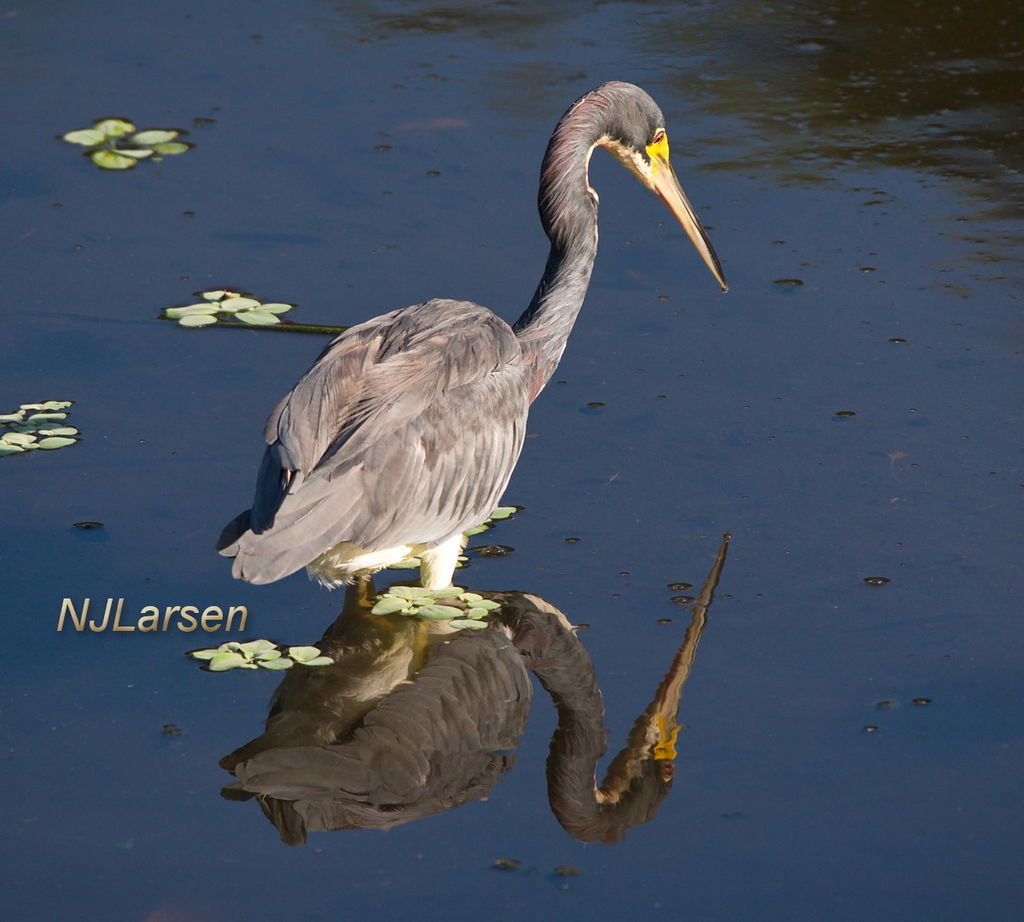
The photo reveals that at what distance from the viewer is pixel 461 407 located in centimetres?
508

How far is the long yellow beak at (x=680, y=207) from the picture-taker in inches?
244

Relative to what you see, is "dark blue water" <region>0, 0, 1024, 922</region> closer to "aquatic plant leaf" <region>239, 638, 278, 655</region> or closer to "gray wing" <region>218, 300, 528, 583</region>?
"aquatic plant leaf" <region>239, 638, 278, 655</region>

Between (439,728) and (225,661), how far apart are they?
2.30 feet

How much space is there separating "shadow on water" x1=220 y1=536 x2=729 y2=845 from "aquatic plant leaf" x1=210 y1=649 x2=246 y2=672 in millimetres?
163

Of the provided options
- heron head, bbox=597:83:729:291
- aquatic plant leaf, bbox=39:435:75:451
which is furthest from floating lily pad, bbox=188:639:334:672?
heron head, bbox=597:83:729:291

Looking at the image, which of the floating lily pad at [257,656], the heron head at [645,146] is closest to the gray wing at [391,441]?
the floating lily pad at [257,656]

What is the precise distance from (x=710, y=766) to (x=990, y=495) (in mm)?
1829

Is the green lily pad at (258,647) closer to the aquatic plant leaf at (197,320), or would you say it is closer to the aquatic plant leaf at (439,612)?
the aquatic plant leaf at (439,612)

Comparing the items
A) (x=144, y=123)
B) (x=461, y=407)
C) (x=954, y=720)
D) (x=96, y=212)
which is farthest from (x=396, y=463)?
(x=144, y=123)

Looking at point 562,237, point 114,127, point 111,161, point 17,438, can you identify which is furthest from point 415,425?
point 114,127

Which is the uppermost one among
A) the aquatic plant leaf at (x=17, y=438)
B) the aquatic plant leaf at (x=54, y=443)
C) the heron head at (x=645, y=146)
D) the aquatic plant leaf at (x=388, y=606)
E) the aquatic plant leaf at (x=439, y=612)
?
the heron head at (x=645, y=146)

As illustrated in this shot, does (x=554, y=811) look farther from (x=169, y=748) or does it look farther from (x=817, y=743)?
(x=169, y=748)

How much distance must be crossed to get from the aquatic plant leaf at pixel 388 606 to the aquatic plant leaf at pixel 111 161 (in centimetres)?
392

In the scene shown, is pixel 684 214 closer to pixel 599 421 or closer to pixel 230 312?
pixel 599 421
